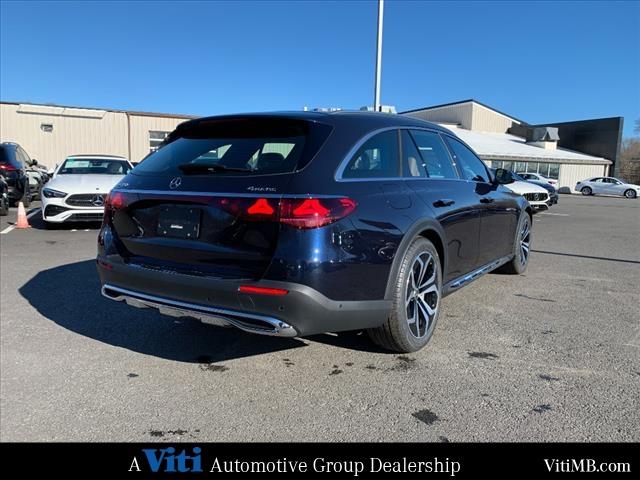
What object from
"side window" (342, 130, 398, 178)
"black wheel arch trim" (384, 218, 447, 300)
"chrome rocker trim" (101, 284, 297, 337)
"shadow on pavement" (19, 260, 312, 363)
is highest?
"side window" (342, 130, 398, 178)

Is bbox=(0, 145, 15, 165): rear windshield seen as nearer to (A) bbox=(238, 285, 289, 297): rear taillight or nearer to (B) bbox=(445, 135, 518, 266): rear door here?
(B) bbox=(445, 135, 518, 266): rear door

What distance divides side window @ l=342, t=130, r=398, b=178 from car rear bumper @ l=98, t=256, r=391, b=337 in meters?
0.80

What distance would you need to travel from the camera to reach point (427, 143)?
4117mm

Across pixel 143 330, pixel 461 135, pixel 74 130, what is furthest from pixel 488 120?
pixel 143 330

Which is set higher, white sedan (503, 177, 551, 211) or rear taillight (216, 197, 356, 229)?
rear taillight (216, 197, 356, 229)

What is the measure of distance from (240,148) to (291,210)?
74 centimetres

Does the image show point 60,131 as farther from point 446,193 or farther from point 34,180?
point 446,193

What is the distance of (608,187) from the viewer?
117 ft

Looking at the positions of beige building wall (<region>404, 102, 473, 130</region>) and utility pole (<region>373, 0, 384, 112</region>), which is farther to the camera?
beige building wall (<region>404, 102, 473, 130</region>)

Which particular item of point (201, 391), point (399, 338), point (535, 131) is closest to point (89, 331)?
point (201, 391)

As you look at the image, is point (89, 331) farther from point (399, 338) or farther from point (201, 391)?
point (399, 338)

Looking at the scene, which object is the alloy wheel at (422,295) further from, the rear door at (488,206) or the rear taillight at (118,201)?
the rear taillight at (118,201)

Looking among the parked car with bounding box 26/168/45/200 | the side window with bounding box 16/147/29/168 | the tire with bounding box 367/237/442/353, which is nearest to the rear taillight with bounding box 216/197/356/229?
the tire with bounding box 367/237/442/353
